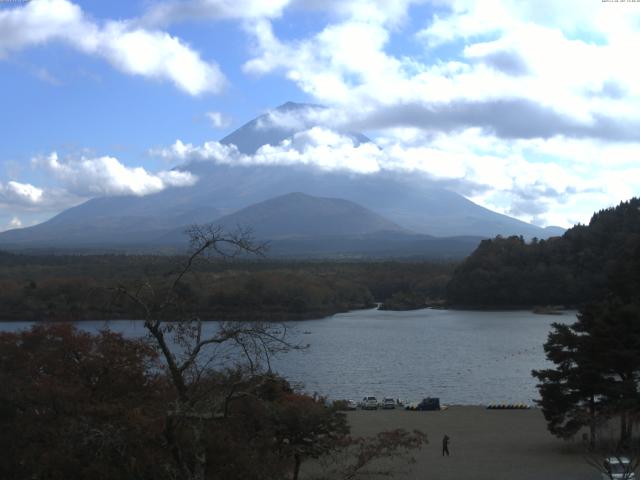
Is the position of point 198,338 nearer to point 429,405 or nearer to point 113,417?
point 113,417

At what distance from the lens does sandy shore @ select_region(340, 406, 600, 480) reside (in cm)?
1102

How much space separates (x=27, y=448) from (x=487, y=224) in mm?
192944

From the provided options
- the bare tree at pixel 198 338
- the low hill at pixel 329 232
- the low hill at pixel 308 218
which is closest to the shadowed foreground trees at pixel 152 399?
the bare tree at pixel 198 338

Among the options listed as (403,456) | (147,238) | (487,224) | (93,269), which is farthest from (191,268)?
(487,224)

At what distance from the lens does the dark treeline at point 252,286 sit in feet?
131

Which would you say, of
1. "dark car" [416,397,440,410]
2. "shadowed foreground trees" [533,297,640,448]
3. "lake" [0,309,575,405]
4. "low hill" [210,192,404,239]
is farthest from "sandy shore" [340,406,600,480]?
"low hill" [210,192,404,239]

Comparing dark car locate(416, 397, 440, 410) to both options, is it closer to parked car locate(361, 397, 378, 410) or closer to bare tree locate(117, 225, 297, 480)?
parked car locate(361, 397, 378, 410)

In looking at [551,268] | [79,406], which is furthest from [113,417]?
[551,268]

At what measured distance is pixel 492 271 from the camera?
172 feet

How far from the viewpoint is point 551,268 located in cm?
5047

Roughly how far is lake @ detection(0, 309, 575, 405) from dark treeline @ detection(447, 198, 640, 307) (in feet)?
27.1

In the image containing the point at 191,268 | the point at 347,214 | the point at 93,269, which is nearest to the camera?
the point at 191,268

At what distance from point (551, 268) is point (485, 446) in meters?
39.1

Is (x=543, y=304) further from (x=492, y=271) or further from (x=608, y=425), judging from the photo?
(x=608, y=425)
